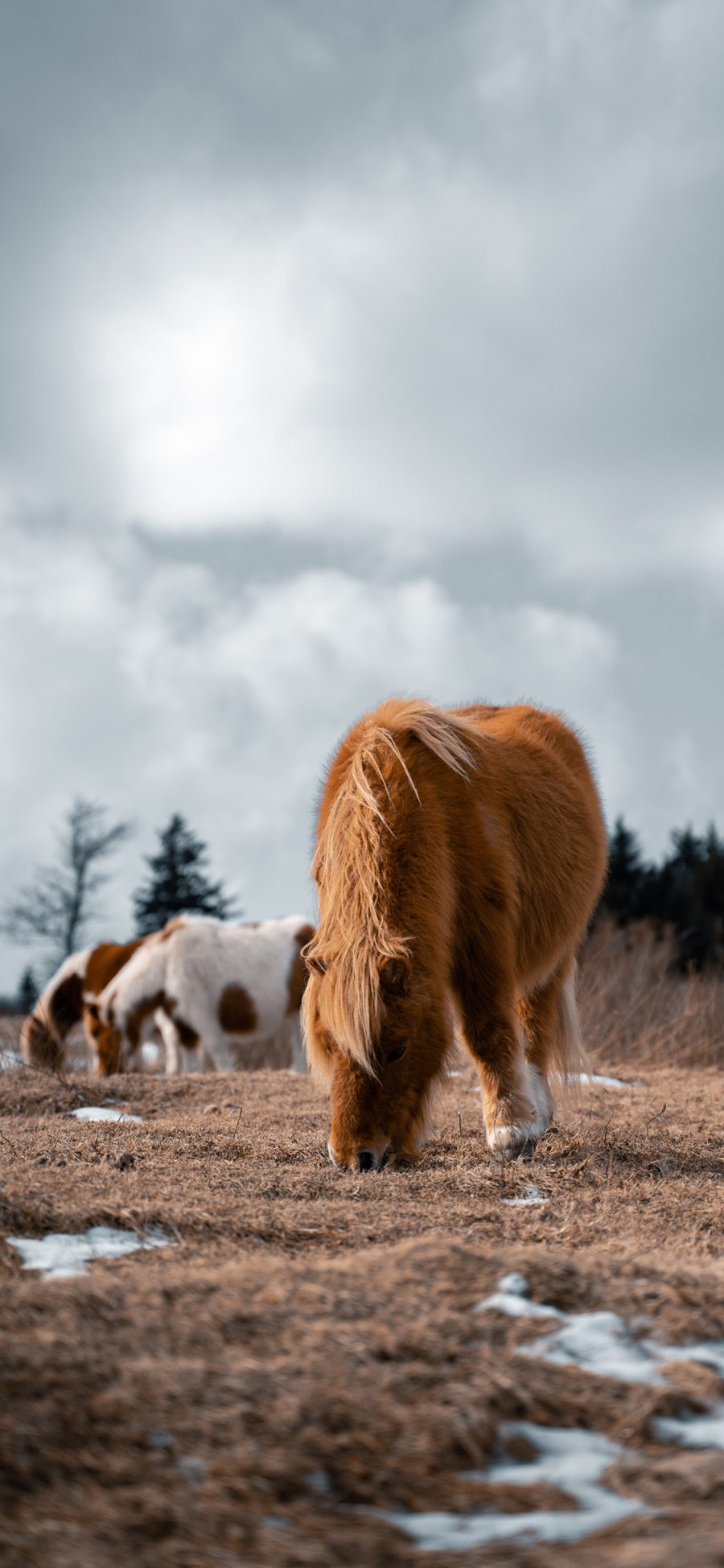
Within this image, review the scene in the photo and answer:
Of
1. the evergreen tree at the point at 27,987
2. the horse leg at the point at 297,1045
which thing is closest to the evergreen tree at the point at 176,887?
the evergreen tree at the point at 27,987

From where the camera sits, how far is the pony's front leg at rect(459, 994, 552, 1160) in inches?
200

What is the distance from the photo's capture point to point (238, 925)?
1523 cm

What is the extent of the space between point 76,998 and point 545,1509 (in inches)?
610

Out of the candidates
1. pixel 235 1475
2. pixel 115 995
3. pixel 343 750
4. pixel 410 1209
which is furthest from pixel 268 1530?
pixel 115 995

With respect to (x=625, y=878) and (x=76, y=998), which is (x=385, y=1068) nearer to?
(x=76, y=998)

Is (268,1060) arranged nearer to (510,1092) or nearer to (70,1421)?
(510,1092)

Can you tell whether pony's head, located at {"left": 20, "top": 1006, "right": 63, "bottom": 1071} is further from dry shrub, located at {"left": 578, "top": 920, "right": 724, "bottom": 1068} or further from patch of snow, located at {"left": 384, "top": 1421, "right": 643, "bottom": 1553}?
patch of snow, located at {"left": 384, "top": 1421, "right": 643, "bottom": 1553}

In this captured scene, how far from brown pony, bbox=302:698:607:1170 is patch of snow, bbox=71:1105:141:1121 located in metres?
2.12

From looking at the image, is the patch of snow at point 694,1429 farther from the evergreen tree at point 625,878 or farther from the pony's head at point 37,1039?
the evergreen tree at point 625,878

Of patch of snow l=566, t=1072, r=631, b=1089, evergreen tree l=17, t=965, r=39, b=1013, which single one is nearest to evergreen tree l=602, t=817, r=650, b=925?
evergreen tree l=17, t=965, r=39, b=1013

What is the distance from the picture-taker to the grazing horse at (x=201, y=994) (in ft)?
46.4

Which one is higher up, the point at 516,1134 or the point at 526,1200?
the point at 516,1134

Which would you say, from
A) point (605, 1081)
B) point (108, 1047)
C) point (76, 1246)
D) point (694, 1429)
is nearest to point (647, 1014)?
point (605, 1081)

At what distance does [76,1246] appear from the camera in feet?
10.2
